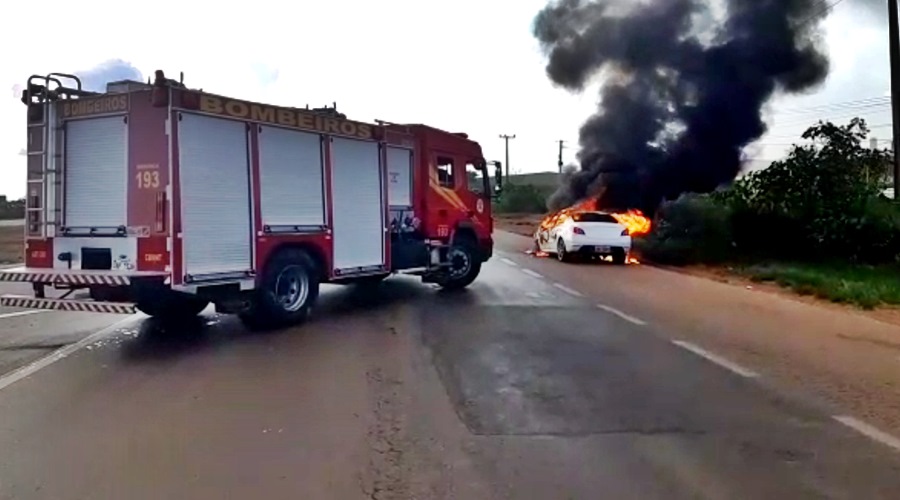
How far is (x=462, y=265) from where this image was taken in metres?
15.1

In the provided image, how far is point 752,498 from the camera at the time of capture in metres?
4.40

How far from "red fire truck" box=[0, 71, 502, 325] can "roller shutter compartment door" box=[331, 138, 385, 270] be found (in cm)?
5

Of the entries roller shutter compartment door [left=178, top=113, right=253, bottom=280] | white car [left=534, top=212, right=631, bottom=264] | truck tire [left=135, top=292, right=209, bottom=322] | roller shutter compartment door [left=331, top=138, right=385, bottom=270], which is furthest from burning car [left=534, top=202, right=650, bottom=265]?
roller shutter compartment door [left=178, top=113, right=253, bottom=280]

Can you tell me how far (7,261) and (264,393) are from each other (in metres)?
17.5

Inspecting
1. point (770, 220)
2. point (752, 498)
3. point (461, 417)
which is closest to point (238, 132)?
point (461, 417)

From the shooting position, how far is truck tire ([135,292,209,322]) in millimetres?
10025

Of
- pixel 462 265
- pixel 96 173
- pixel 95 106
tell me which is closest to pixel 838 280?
pixel 462 265

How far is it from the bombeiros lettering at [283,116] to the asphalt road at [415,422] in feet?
8.38

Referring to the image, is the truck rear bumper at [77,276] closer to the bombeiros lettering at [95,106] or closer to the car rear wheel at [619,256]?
the bombeiros lettering at [95,106]

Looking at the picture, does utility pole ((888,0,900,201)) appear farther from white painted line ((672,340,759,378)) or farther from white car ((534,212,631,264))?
white painted line ((672,340,759,378))

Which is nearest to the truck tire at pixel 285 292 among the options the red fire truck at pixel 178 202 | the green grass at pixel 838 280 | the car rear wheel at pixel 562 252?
the red fire truck at pixel 178 202

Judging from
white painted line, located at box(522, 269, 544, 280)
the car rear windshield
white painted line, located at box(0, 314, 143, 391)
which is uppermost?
the car rear windshield

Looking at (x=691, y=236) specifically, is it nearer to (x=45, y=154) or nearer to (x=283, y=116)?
(x=283, y=116)

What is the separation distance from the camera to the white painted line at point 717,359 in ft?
25.1
